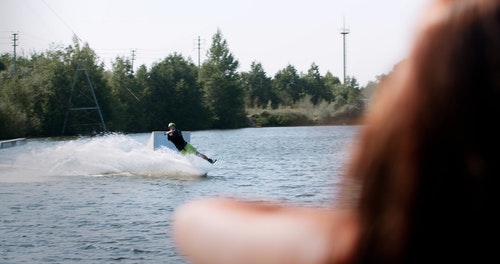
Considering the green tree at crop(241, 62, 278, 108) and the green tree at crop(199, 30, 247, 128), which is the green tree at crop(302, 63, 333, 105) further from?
the green tree at crop(199, 30, 247, 128)

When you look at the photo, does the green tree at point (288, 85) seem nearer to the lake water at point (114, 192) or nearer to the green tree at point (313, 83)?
the green tree at point (313, 83)

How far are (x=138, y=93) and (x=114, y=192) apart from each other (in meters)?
67.4

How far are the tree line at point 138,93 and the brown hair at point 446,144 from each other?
56.0 meters

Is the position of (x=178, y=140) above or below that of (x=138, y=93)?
below

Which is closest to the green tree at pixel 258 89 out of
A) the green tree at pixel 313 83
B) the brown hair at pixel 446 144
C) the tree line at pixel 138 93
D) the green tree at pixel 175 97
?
the tree line at pixel 138 93

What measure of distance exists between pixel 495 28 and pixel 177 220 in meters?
0.47

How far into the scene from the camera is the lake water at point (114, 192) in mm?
14492

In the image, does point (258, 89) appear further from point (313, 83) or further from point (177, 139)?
point (177, 139)

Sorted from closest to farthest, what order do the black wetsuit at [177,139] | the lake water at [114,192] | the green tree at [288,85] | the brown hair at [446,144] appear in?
the brown hair at [446,144] → the lake water at [114,192] → the black wetsuit at [177,139] → the green tree at [288,85]

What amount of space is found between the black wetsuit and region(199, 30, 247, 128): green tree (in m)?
69.5

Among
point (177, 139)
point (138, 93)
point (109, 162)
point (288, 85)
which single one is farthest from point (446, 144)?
point (288, 85)

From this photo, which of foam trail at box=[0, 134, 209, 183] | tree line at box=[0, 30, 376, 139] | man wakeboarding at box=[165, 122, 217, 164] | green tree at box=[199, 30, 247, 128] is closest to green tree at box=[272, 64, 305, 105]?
tree line at box=[0, 30, 376, 139]

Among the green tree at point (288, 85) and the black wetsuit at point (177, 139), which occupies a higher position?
the green tree at point (288, 85)

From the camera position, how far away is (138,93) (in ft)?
297
